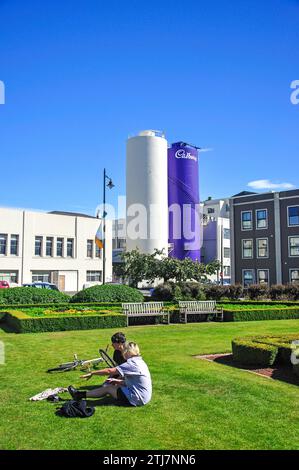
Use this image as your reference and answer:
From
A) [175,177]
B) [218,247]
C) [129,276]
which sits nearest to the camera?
[129,276]

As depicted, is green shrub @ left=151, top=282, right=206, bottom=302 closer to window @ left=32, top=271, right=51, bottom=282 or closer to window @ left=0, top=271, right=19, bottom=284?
window @ left=0, top=271, right=19, bottom=284

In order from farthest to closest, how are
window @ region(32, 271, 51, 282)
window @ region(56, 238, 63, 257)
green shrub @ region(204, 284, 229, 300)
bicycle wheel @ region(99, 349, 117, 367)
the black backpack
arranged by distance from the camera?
1. window @ region(56, 238, 63, 257)
2. window @ region(32, 271, 51, 282)
3. green shrub @ region(204, 284, 229, 300)
4. bicycle wheel @ region(99, 349, 117, 367)
5. the black backpack

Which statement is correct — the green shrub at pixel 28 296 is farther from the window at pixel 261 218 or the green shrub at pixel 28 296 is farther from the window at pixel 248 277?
the window at pixel 261 218

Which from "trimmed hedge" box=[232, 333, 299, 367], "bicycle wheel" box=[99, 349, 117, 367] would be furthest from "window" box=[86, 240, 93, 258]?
"bicycle wheel" box=[99, 349, 117, 367]

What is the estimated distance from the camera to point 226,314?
21078 mm

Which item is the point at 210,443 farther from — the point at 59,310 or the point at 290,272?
the point at 290,272

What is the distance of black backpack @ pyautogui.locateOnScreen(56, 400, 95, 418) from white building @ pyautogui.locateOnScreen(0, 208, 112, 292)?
3957 centimetres

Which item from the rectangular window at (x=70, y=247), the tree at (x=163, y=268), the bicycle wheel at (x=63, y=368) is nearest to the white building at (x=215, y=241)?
the rectangular window at (x=70, y=247)

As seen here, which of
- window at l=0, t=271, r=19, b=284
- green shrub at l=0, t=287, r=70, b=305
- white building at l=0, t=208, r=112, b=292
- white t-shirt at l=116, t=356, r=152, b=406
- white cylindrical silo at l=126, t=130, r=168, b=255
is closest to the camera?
white t-shirt at l=116, t=356, r=152, b=406

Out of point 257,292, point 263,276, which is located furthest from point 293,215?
point 257,292

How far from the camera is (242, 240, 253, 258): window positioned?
164 feet

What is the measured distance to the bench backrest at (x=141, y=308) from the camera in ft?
63.4

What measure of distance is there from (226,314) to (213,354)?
9.51m
